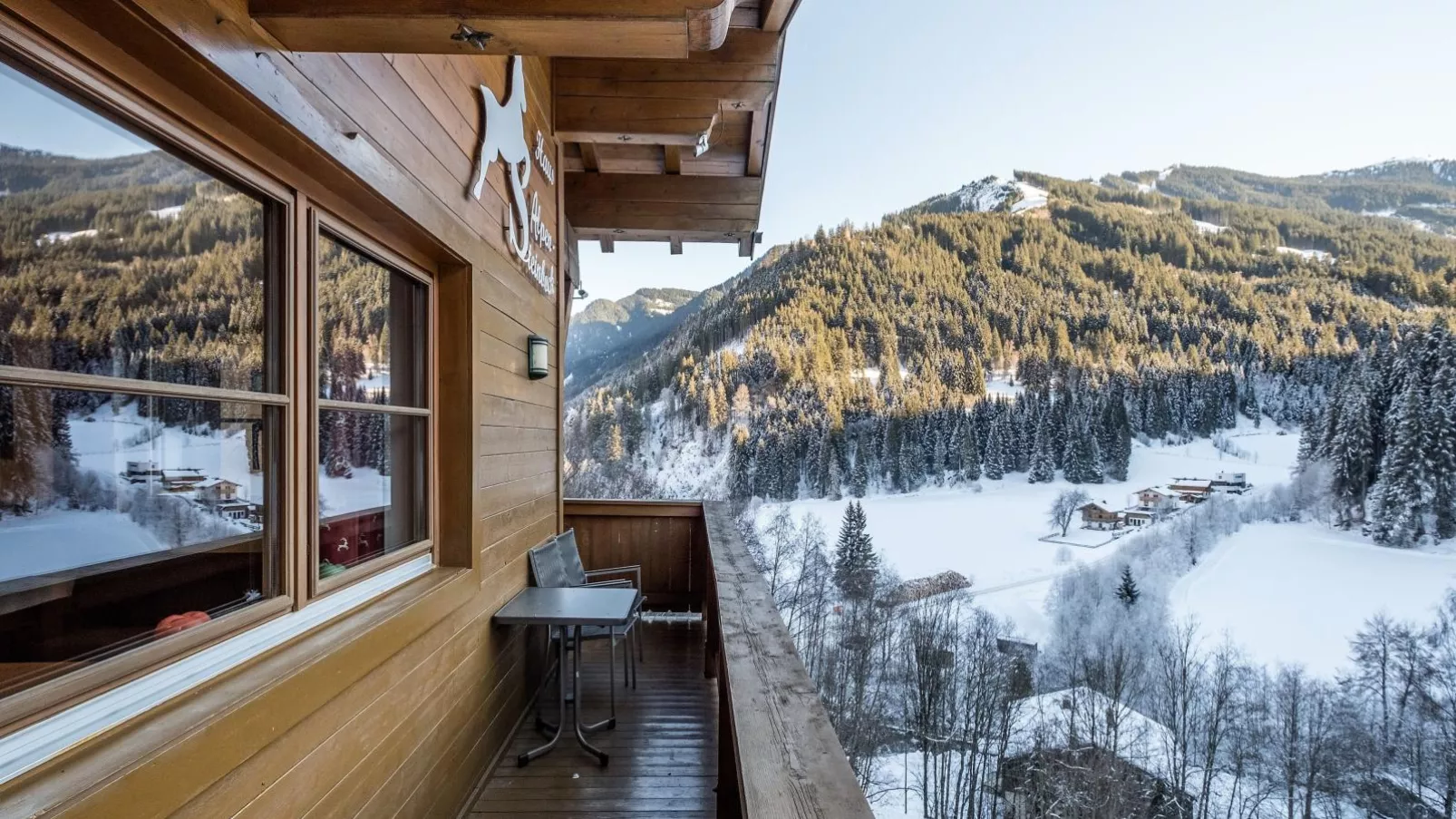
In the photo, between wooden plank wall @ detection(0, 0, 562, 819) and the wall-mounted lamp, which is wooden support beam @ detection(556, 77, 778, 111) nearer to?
wooden plank wall @ detection(0, 0, 562, 819)

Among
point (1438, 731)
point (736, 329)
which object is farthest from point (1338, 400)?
point (736, 329)

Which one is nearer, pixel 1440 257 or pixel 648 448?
pixel 648 448

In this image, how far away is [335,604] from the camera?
147 centimetres

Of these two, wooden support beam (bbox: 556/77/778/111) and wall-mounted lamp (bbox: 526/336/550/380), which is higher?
wooden support beam (bbox: 556/77/778/111)

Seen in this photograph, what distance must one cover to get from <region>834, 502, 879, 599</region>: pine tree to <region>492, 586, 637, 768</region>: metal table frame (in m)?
25.6

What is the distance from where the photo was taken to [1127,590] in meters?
30.3

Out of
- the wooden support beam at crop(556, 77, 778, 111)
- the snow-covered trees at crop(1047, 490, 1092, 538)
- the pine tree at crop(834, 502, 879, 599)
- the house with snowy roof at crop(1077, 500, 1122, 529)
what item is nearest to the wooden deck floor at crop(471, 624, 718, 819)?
the wooden support beam at crop(556, 77, 778, 111)

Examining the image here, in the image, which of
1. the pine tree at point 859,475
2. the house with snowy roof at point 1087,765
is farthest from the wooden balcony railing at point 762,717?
the pine tree at point 859,475

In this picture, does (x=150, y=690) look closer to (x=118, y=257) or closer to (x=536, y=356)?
(x=118, y=257)

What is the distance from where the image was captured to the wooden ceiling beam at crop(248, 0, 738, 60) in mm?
1045

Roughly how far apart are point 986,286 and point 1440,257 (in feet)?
94.7

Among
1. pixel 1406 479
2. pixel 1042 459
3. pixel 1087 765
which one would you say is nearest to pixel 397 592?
pixel 1087 765

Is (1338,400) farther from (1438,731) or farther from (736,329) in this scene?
(736,329)

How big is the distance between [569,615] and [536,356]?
1.16 meters
